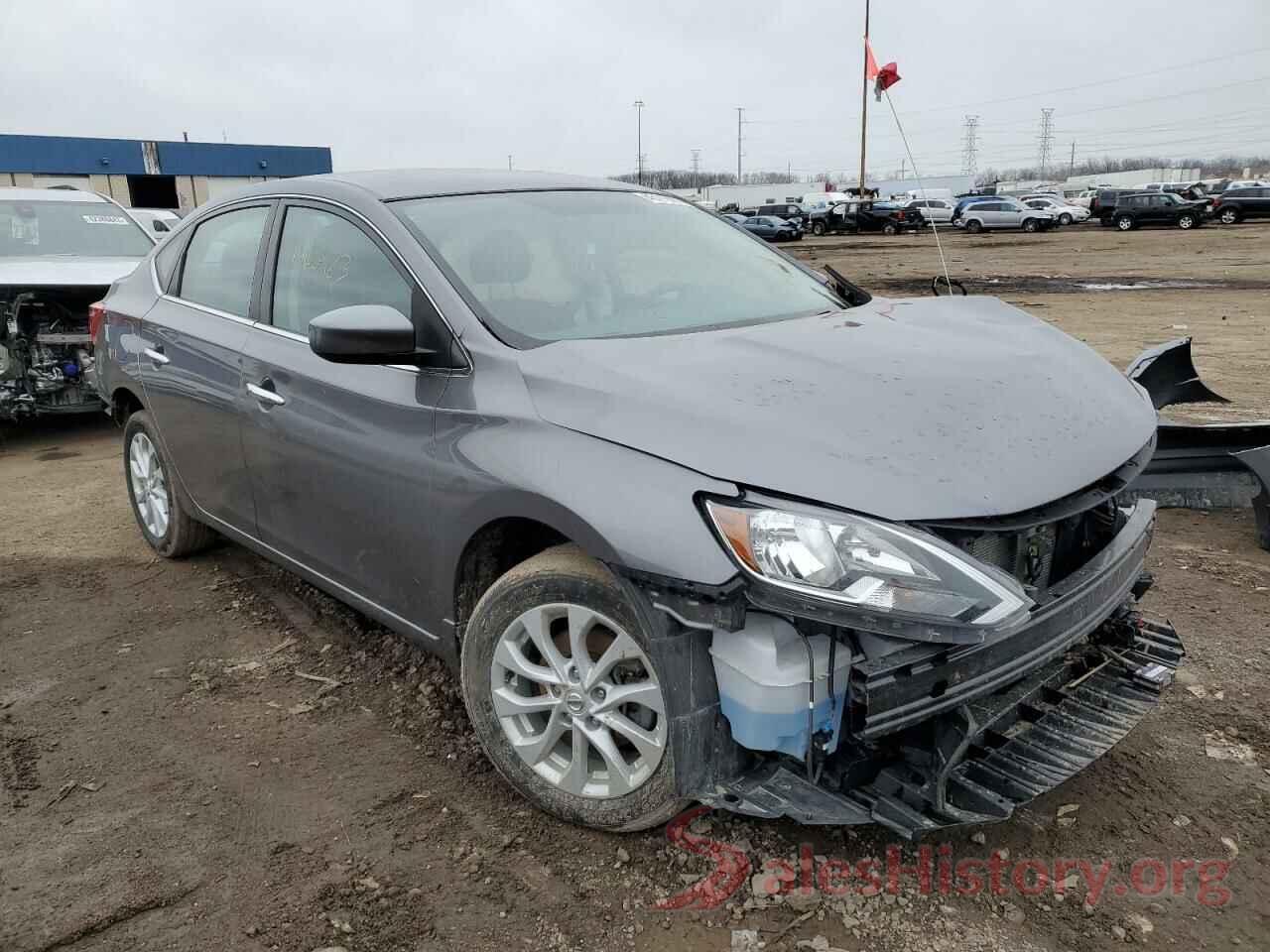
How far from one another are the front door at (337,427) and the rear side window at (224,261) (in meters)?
0.20

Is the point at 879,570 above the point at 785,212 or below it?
below

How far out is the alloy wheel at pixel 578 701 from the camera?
2307 mm

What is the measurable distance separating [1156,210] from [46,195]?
3767cm

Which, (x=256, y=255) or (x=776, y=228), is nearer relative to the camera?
(x=256, y=255)

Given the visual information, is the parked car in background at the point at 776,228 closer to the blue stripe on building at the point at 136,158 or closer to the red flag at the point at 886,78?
the blue stripe on building at the point at 136,158

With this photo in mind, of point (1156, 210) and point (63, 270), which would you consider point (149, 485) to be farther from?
point (1156, 210)

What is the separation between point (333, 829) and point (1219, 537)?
4.19 metres

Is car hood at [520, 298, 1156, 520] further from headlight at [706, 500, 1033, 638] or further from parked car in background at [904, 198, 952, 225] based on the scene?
parked car in background at [904, 198, 952, 225]

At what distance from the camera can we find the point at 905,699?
2012mm

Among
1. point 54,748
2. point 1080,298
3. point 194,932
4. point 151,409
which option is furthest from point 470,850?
point 1080,298

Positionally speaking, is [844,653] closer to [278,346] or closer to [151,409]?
[278,346]

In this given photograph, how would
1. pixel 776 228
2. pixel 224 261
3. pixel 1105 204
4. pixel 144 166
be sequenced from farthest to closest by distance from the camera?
pixel 144 166
pixel 1105 204
pixel 776 228
pixel 224 261

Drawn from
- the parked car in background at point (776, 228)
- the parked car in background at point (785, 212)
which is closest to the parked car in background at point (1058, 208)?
the parked car in background at point (785, 212)

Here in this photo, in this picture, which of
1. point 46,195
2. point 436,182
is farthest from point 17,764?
point 46,195
